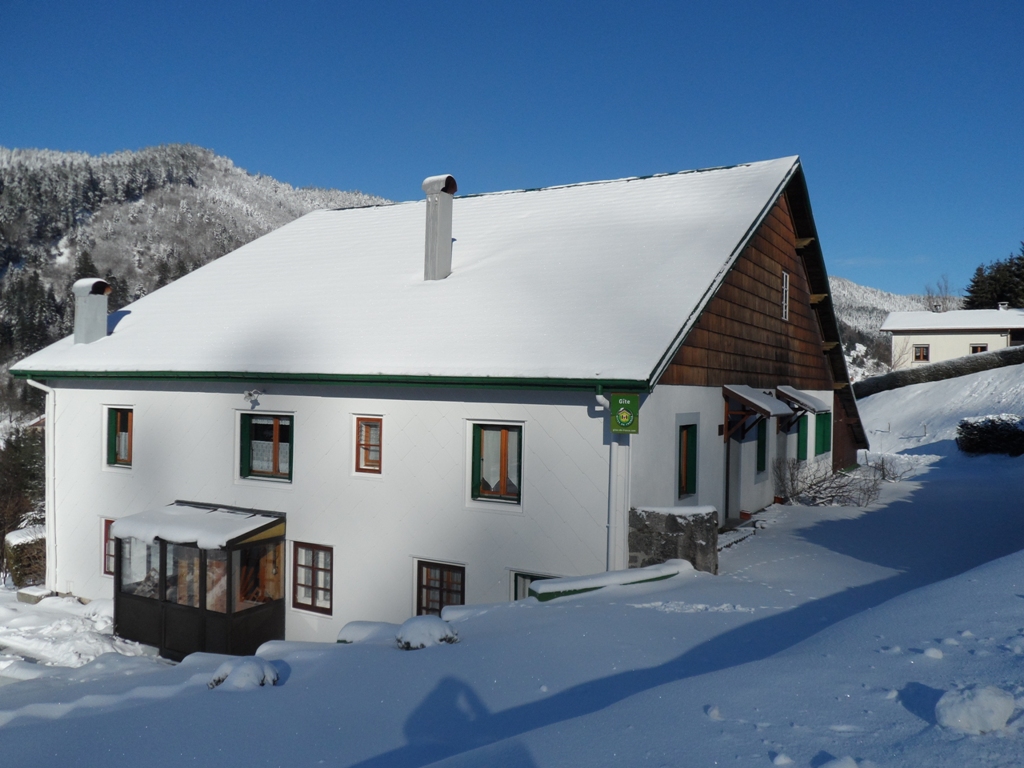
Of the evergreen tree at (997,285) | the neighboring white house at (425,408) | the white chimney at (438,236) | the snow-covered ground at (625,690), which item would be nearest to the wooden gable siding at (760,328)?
the neighboring white house at (425,408)

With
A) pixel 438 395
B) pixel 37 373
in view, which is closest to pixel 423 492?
pixel 438 395

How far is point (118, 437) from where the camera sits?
48.2 feet

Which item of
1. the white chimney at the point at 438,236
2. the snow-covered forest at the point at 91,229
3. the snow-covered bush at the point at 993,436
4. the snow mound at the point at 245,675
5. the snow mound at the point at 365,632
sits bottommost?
the snow mound at the point at 365,632

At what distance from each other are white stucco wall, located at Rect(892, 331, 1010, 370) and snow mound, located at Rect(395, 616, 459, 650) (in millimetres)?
48392

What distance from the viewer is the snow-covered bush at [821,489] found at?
1631 centimetres

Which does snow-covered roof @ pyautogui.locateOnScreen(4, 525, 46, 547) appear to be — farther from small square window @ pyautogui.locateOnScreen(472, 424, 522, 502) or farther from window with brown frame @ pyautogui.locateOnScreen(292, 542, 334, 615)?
small square window @ pyautogui.locateOnScreen(472, 424, 522, 502)

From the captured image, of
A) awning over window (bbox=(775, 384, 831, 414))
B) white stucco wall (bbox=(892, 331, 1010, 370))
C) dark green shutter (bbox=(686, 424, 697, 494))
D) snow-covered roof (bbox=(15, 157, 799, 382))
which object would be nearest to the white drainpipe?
snow-covered roof (bbox=(15, 157, 799, 382))

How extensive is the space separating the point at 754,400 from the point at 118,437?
11.8 metres

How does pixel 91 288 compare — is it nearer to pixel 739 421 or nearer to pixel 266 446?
pixel 266 446

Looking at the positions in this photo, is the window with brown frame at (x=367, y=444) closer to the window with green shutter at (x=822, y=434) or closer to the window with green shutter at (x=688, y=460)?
the window with green shutter at (x=688, y=460)

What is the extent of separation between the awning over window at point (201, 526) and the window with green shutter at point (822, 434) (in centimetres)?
1393

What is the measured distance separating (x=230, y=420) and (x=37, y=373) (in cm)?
473

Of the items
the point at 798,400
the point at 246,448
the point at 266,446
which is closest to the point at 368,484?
the point at 266,446

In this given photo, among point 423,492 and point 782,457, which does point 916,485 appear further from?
point 423,492
